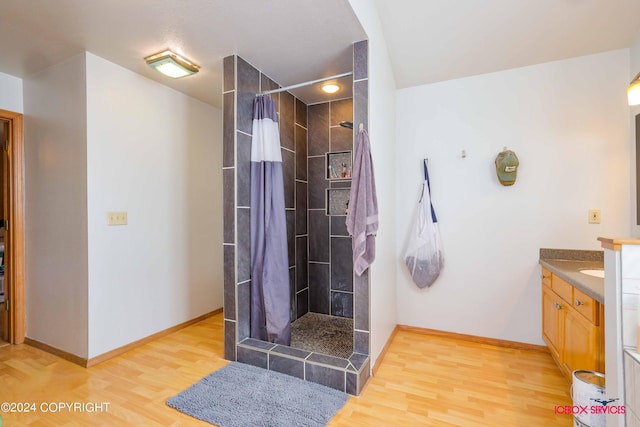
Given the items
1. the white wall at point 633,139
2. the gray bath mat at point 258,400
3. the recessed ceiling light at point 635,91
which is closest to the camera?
the recessed ceiling light at point 635,91

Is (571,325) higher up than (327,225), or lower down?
lower down

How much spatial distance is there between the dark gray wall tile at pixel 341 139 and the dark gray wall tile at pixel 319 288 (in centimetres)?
122

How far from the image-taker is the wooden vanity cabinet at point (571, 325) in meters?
1.51

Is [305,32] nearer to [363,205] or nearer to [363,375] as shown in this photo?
[363,205]

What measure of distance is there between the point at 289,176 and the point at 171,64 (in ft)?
4.24

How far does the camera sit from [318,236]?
10.4 ft

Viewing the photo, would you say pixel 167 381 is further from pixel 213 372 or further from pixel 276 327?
pixel 276 327

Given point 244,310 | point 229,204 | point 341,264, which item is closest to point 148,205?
point 229,204

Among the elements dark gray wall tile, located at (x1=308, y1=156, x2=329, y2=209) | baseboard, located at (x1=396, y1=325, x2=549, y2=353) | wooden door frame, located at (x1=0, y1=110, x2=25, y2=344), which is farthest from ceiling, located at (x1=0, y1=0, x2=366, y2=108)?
baseboard, located at (x1=396, y1=325, x2=549, y2=353)

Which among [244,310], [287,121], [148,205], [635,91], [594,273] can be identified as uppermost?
[287,121]

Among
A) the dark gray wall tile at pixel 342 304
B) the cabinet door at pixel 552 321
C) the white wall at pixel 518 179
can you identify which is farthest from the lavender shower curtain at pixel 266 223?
the cabinet door at pixel 552 321

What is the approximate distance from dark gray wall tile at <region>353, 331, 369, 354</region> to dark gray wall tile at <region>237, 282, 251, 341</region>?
0.84 m

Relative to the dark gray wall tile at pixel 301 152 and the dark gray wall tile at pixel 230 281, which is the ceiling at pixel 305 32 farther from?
the dark gray wall tile at pixel 230 281

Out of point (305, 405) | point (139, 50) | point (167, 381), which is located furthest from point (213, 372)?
point (139, 50)
